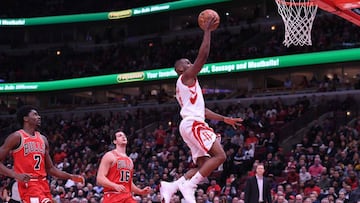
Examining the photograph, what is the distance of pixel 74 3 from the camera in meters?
36.8

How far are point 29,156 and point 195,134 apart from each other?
201cm

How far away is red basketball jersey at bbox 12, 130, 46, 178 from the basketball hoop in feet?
18.7

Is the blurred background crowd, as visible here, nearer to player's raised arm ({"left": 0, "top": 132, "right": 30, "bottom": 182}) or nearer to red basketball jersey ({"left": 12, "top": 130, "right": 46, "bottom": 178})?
red basketball jersey ({"left": 12, "top": 130, "right": 46, "bottom": 178})

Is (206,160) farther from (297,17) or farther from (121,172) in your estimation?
(297,17)

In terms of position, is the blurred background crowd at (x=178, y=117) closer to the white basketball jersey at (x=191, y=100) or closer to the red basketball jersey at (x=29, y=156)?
the red basketball jersey at (x=29, y=156)

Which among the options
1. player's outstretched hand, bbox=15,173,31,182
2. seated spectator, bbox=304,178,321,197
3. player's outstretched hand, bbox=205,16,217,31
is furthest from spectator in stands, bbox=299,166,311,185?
player's outstretched hand, bbox=15,173,31,182

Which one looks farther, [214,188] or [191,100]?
[214,188]

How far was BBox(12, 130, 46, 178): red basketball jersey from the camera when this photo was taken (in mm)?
7184

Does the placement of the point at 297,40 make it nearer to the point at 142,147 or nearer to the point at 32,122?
the point at 32,122

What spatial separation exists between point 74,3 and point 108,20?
365 cm

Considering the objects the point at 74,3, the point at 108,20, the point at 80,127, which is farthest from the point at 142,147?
the point at 74,3

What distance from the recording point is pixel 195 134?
22.2ft

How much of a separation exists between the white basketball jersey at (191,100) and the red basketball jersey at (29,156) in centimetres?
181

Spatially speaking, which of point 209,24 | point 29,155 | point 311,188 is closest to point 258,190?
point 311,188
